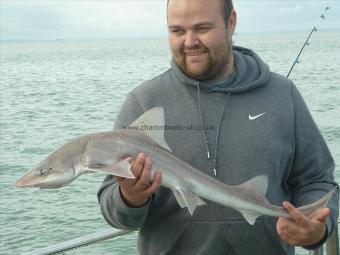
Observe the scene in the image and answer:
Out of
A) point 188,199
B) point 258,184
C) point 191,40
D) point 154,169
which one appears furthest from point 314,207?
point 191,40

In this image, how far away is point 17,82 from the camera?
43406 mm

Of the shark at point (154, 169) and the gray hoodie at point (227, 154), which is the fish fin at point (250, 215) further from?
the gray hoodie at point (227, 154)

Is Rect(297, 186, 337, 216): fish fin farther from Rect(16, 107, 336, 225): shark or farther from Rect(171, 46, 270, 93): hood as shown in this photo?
Rect(171, 46, 270, 93): hood

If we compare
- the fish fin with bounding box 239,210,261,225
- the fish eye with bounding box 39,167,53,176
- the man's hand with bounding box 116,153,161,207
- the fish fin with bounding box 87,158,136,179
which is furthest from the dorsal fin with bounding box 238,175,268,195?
the fish eye with bounding box 39,167,53,176

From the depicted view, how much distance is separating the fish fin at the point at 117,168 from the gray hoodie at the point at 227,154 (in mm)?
250

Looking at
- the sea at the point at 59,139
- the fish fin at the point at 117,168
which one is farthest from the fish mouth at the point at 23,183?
the sea at the point at 59,139

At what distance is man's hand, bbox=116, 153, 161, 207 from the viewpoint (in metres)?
2.61

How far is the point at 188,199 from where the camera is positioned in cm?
276

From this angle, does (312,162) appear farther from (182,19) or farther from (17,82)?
(17,82)

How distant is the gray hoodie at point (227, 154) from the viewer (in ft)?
9.59

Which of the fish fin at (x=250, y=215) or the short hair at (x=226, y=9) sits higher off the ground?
the short hair at (x=226, y=9)

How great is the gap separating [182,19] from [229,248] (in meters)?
1.29

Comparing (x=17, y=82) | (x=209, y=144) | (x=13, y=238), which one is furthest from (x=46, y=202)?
(x=17, y=82)

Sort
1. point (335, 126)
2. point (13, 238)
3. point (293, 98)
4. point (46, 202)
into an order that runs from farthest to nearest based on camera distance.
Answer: point (335, 126) < point (46, 202) < point (13, 238) < point (293, 98)
